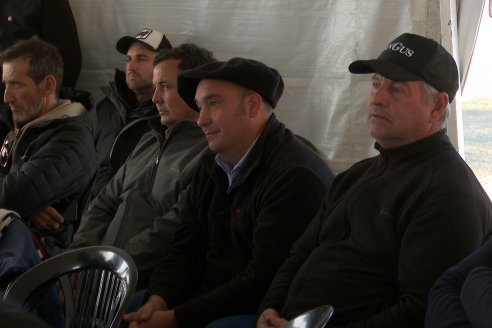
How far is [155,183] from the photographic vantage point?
313 cm

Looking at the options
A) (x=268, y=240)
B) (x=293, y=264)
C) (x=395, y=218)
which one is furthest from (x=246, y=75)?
(x=395, y=218)

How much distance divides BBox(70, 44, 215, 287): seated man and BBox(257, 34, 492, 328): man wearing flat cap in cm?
72

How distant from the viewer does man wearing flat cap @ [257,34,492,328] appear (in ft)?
6.43

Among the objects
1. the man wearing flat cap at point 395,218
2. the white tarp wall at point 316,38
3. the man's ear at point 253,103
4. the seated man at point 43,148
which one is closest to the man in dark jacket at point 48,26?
the white tarp wall at point 316,38

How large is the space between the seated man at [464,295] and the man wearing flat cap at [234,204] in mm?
693

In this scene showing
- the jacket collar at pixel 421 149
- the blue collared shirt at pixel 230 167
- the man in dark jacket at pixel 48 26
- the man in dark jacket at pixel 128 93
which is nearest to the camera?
the jacket collar at pixel 421 149

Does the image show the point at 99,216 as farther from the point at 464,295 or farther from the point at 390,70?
the point at 464,295

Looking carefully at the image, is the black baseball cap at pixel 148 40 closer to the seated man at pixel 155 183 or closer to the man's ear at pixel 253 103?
the seated man at pixel 155 183

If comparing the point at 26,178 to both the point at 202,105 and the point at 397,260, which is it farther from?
the point at 397,260

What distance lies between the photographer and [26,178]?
10.9 feet

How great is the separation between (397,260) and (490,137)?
190 cm

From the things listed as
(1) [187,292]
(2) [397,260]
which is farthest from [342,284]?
(1) [187,292]

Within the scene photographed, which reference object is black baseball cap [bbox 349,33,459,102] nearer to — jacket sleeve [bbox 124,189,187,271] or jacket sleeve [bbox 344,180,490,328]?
jacket sleeve [bbox 344,180,490,328]

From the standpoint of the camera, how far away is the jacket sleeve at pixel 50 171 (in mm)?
3318
